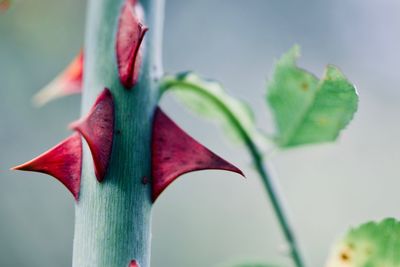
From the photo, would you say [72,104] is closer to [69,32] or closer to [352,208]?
[69,32]

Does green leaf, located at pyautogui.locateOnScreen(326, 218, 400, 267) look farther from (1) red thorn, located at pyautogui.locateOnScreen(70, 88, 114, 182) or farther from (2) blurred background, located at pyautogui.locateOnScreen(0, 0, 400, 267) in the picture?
(2) blurred background, located at pyautogui.locateOnScreen(0, 0, 400, 267)

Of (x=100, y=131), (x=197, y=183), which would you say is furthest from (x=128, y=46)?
(x=197, y=183)

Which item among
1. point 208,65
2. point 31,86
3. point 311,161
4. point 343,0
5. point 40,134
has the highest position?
point 343,0

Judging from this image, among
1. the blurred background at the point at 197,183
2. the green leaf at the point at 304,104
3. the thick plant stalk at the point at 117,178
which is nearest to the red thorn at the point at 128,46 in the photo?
the thick plant stalk at the point at 117,178

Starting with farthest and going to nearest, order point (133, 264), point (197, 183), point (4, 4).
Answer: point (197, 183) < point (4, 4) < point (133, 264)

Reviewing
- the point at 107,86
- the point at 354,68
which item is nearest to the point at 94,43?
the point at 107,86

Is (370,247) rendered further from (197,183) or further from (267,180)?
(197,183)
